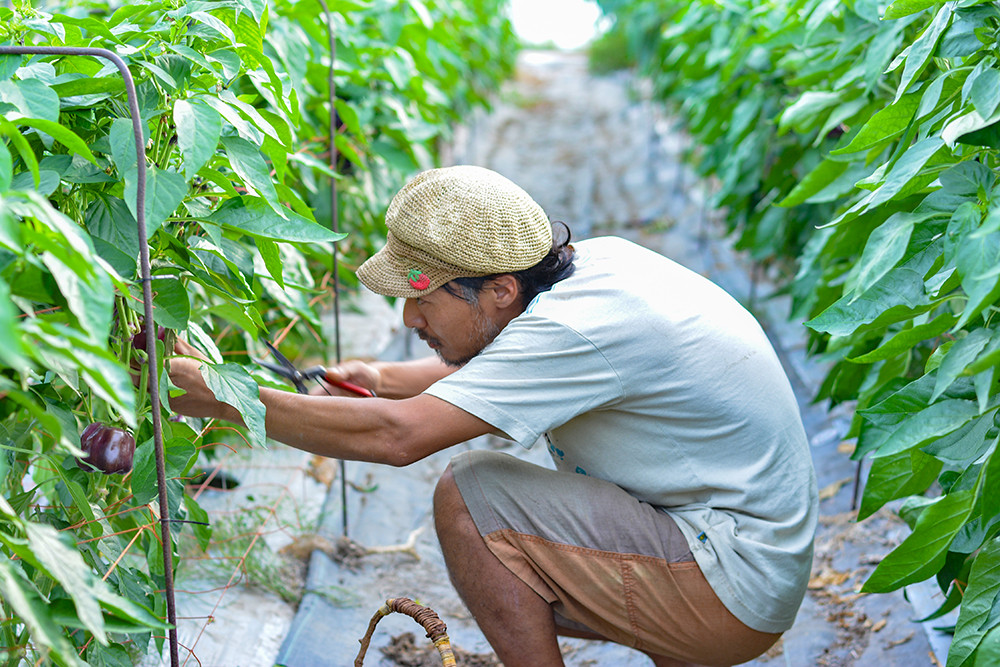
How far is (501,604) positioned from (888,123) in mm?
848

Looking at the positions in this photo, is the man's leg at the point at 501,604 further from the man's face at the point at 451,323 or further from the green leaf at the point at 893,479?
the green leaf at the point at 893,479

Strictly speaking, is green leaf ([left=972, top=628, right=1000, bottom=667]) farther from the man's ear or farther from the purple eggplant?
the purple eggplant

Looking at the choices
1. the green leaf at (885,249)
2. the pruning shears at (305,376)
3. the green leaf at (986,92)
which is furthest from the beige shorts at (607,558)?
the green leaf at (986,92)

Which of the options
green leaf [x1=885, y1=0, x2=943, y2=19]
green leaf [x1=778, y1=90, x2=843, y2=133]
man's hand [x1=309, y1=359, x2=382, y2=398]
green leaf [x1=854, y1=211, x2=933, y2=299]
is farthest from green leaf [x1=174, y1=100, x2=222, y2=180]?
green leaf [x1=778, y1=90, x2=843, y2=133]

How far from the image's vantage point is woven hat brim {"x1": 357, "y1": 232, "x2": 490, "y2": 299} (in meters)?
1.40

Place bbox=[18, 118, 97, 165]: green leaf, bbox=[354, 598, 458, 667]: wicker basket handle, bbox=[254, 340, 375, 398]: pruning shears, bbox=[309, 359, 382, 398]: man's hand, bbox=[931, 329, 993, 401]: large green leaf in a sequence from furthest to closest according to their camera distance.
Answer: bbox=[309, 359, 382, 398]: man's hand, bbox=[254, 340, 375, 398]: pruning shears, bbox=[354, 598, 458, 667]: wicker basket handle, bbox=[931, 329, 993, 401]: large green leaf, bbox=[18, 118, 97, 165]: green leaf

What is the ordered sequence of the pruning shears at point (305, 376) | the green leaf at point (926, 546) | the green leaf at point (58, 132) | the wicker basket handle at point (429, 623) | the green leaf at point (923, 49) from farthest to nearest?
the pruning shears at point (305, 376) < the wicker basket handle at point (429, 623) < the green leaf at point (923, 49) < the green leaf at point (926, 546) < the green leaf at point (58, 132)

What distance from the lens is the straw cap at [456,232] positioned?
1.37 meters

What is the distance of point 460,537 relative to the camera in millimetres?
1427

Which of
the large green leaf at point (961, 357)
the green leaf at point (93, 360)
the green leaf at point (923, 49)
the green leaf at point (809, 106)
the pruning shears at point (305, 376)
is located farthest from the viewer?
the green leaf at point (809, 106)

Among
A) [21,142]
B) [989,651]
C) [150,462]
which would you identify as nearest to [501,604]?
[150,462]

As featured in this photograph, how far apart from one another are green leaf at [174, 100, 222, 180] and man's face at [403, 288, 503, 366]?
476mm

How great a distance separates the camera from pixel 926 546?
1.11 m

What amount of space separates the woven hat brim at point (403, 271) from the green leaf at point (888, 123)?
546 millimetres
